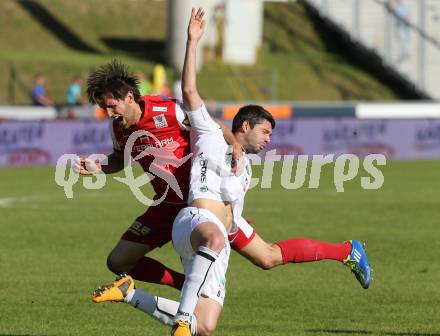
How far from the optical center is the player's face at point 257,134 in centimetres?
859

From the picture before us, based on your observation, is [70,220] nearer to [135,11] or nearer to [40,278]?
[40,278]

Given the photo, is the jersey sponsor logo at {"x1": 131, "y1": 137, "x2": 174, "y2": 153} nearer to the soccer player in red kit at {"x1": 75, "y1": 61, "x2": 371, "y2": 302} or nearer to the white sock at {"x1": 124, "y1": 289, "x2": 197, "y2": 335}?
the soccer player in red kit at {"x1": 75, "y1": 61, "x2": 371, "y2": 302}

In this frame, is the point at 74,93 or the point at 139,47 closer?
the point at 74,93

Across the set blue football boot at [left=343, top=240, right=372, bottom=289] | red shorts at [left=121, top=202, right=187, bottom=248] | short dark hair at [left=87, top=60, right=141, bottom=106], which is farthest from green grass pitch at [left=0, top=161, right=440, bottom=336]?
short dark hair at [left=87, top=60, right=141, bottom=106]

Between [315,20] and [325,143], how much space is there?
719 inches

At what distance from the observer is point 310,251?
9734 millimetres

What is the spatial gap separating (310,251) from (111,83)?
2.47m

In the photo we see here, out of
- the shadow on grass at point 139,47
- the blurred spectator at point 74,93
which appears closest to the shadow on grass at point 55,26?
the shadow on grass at point 139,47

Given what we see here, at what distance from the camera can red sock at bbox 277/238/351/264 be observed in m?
9.67

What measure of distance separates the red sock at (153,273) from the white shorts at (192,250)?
1363 mm

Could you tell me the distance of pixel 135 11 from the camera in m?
43.3

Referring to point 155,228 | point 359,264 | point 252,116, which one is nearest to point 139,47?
point 359,264

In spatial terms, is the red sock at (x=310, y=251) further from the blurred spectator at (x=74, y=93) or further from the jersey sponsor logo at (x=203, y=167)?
the blurred spectator at (x=74, y=93)

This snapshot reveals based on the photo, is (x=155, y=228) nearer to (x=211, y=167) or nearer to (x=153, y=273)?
(x=153, y=273)
